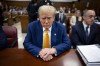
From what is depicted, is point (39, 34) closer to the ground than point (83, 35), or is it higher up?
higher up

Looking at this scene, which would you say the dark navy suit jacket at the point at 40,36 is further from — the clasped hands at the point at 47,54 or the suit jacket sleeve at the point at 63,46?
the clasped hands at the point at 47,54

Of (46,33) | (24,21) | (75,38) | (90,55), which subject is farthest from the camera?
(24,21)

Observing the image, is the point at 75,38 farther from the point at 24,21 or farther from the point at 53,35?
the point at 24,21

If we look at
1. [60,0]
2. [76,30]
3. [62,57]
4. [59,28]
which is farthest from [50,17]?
[60,0]

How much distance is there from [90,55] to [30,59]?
0.51m

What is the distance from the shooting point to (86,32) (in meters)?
2.39

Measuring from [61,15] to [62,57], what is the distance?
4909mm

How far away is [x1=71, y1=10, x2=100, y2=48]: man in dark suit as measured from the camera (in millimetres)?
2350

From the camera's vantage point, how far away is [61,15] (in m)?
6.29

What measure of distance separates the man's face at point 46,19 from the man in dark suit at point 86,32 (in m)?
0.71

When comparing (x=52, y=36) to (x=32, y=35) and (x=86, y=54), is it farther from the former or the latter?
(x=86, y=54)

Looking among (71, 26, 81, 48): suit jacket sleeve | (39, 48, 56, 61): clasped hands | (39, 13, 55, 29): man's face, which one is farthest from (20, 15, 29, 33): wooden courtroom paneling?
(39, 48, 56, 61): clasped hands

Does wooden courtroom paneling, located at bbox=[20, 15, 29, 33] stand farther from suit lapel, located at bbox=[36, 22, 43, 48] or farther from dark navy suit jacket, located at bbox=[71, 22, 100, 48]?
suit lapel, located at bbox=[36, 22, 43, 48]

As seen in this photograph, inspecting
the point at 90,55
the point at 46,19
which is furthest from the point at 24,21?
the point at 90,55
